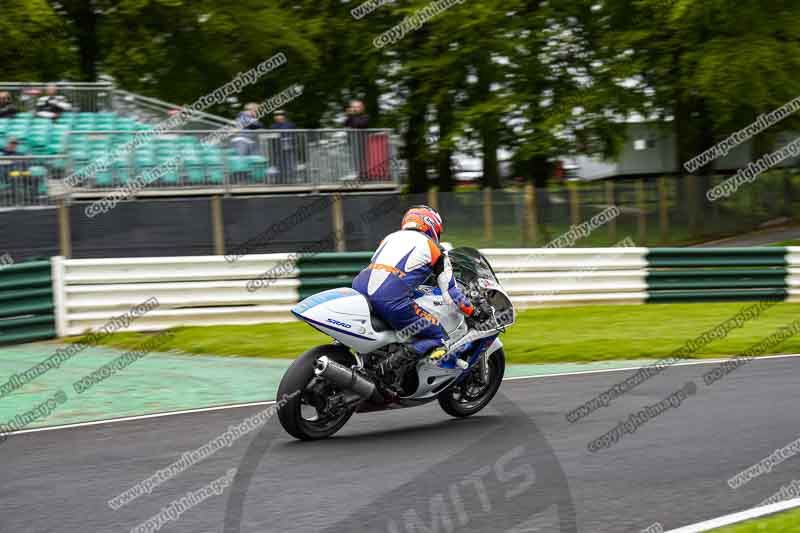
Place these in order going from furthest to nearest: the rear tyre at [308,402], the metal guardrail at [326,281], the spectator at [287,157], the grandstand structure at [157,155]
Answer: the spectator at [287,157]
the grandstand structure at [157,155]
the metal guardrail at [326,281]
the rear tyre at [308,402]

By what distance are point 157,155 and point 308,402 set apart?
36.8 ft

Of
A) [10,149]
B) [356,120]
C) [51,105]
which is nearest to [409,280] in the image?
[10,149]

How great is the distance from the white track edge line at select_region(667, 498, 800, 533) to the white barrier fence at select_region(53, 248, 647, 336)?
10354 mm

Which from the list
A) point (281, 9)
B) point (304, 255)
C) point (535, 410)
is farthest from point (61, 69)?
point (535, 410)

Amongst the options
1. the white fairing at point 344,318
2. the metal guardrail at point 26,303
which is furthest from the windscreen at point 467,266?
the metal guardrail at point 26,303

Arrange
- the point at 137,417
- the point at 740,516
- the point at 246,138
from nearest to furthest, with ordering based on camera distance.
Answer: the point at 740,516 → the point at 137,417 → the point at 246,138

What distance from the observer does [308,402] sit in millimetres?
8508

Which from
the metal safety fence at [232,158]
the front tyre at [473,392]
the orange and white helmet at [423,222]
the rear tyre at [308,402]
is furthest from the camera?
the metal safety fence at [232,158]

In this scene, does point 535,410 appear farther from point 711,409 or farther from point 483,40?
point 483,40

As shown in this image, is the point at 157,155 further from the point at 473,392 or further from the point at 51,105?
the point at 473,392

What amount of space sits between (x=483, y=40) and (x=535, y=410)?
2107cm

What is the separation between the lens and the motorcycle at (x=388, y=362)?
331 inches

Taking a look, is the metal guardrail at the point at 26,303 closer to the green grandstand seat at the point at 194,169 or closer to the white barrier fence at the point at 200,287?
the white barrier fence at the point at 200,287

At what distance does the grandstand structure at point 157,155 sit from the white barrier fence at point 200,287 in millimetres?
3028
